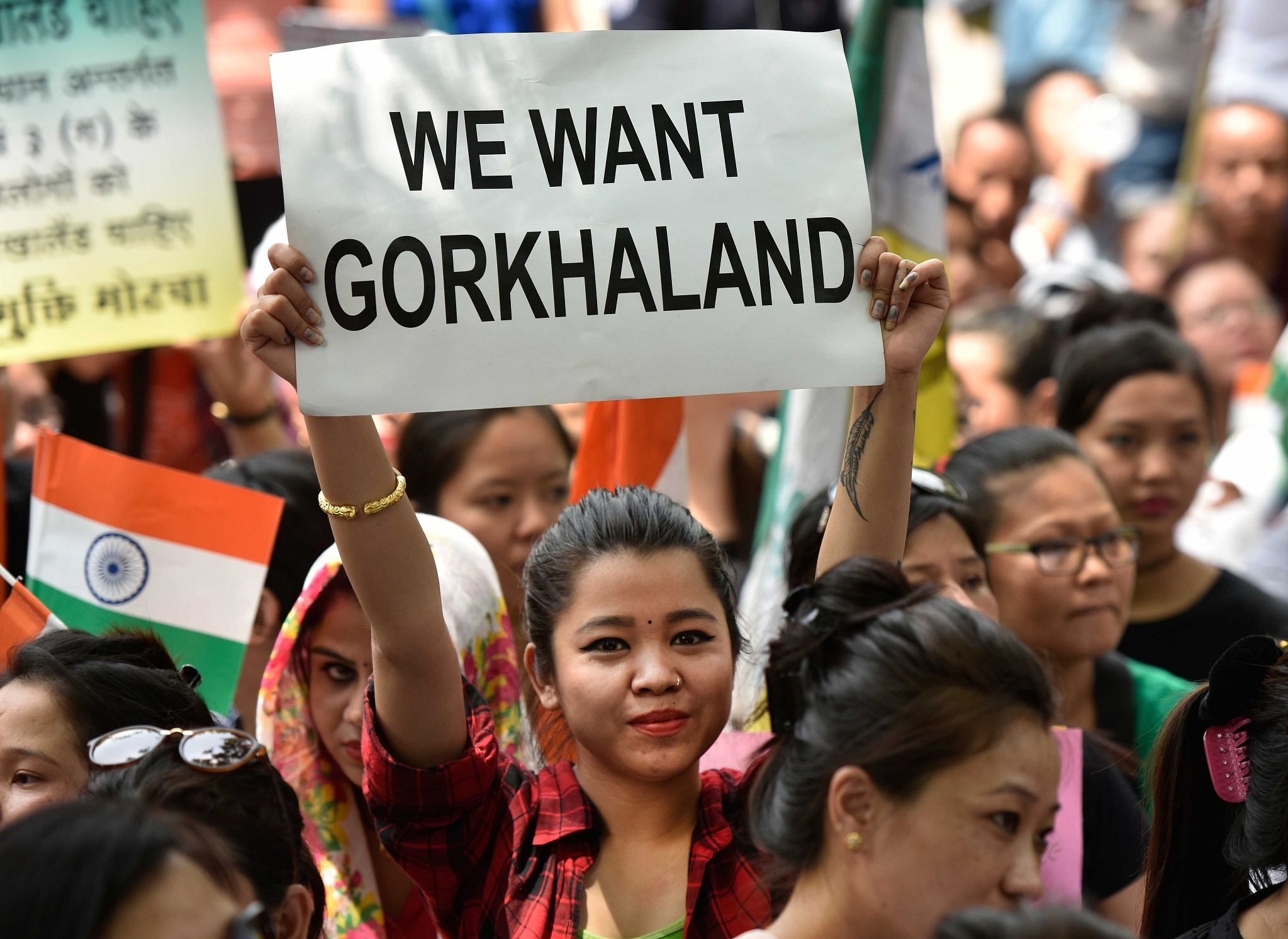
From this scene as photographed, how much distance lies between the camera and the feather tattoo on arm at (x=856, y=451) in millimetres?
2408

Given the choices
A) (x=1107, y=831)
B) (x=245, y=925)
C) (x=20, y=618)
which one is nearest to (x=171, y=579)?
(x=20, y=618)

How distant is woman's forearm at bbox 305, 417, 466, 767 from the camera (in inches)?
85.7

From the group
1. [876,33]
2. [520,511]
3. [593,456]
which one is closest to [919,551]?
[593,456]

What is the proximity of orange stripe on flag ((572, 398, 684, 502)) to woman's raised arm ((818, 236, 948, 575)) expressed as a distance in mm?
986

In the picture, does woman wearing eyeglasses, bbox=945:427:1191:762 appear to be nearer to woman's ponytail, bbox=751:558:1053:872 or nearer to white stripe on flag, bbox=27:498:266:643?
woman's ponytail, bbox=751:558:1053:872

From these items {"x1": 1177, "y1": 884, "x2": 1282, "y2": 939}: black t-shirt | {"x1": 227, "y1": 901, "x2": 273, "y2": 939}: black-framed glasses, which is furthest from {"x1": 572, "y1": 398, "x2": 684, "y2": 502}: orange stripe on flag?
{"x1": 227, "y1": 901, "x2": 273, "y2": 939}: black-framed glasses

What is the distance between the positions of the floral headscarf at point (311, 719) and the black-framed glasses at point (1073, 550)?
122cm

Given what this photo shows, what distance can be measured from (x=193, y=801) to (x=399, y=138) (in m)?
0.98

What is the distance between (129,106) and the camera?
12.9 feet

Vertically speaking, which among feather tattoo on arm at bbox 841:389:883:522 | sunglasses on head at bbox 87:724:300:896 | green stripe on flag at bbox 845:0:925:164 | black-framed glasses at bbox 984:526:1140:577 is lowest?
black-framed glasses at bbox 984:526:1140:577

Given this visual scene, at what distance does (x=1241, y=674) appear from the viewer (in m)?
2.26

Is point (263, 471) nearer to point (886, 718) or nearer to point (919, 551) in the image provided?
point (919, 551)

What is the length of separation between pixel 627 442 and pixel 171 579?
1038 millimetres

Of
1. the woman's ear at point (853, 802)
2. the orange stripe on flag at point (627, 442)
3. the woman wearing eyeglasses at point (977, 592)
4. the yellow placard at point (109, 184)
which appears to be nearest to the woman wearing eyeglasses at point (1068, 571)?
the woman wearing eyeglasses at point (977, 592)
